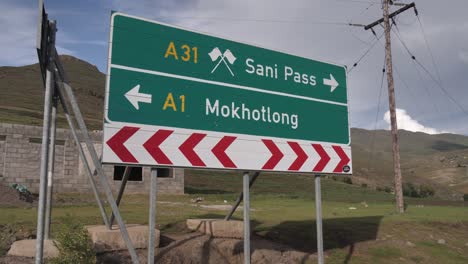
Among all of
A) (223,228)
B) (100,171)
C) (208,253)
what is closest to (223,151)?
(100,171)

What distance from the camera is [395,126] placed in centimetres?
2234

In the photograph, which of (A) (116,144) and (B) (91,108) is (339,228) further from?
(B) (91,108)

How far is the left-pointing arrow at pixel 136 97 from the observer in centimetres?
593

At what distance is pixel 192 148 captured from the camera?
6430 mm

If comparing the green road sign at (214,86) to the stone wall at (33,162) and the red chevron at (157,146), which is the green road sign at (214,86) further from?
the stone wall at (33,162)

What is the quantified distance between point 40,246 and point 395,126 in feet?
67.5

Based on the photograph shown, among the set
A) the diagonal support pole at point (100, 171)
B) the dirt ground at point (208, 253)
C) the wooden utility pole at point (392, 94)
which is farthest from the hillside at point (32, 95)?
the diagonal support pole at point (100, 171)

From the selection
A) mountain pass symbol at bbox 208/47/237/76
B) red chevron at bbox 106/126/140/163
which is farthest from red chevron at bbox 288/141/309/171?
red chevron at bbox 106/126/140/163

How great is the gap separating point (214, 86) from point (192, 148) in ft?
3.74

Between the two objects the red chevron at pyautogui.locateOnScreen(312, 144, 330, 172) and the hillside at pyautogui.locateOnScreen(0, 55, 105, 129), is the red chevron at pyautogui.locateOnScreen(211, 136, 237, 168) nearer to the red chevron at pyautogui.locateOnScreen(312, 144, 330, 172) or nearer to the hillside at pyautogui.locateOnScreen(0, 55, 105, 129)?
the red chevron at pyautogui.locateOnScreen(312, 144, 330, 172)

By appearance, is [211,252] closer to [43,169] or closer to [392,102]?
[43,169]

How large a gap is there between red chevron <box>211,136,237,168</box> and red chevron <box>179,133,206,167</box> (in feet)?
1.01

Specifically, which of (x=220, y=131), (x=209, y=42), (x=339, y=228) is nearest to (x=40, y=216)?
(x=220, y=131)

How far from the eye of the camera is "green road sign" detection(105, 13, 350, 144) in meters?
6.02
